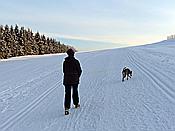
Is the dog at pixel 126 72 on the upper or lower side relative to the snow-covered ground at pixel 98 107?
upper

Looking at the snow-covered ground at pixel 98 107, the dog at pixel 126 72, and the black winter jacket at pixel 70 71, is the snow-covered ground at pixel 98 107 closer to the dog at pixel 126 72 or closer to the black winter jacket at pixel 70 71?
the dog at pixel 126 72

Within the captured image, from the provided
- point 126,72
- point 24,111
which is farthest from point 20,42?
point 24,111

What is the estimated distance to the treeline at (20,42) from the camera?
60844 mm

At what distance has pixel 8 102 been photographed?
11.3 metres

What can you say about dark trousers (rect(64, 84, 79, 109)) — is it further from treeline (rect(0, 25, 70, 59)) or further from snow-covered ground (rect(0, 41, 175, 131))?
treeline (rect(0, 25, 70, 59))

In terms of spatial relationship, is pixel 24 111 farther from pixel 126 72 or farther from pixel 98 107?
pixel 126 72

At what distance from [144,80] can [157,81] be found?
84 centimetres

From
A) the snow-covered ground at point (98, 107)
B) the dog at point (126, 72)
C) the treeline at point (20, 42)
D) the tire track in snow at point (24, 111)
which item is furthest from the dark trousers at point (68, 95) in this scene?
the treeline at point (20, 42)

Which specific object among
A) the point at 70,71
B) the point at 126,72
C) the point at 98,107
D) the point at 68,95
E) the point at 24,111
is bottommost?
the point at 24,111

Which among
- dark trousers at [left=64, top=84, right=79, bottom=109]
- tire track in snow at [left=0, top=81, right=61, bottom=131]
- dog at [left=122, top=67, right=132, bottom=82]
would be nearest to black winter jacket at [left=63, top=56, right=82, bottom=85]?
dark trousers at [left=64, top=84, right=79, bottom=109]

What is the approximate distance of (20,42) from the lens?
228 feet

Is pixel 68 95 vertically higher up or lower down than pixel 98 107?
higher up

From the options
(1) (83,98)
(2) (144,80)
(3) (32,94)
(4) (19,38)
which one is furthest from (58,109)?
(4) (19,38)

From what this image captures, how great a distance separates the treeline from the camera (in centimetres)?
6084
